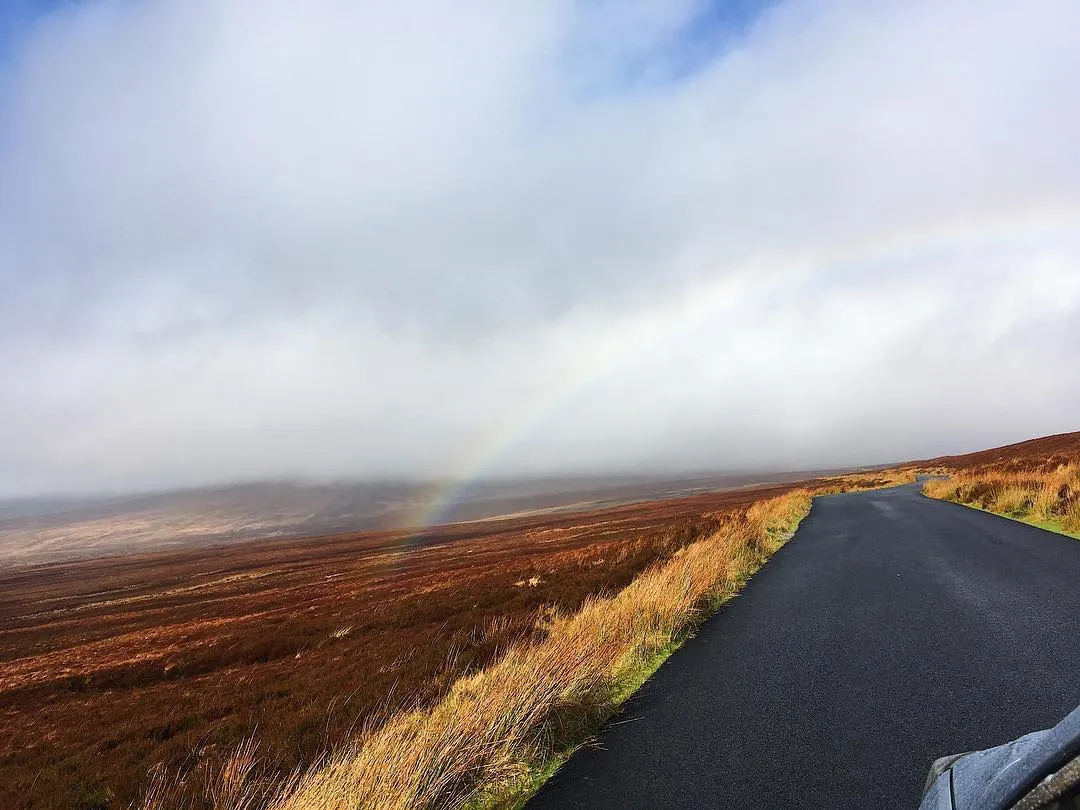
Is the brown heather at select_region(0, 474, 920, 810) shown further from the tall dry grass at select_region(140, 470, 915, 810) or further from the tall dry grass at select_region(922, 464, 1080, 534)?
the tall dry grass at select_region(922, 464, 1080, 534)

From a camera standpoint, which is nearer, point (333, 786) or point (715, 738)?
point (333, 786)

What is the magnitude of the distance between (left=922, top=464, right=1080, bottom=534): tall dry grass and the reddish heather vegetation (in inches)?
450

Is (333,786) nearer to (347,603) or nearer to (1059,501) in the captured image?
(1059,501)

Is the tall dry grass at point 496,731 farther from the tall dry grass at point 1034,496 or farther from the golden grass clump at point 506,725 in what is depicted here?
the tall dry grass at point 1034,496

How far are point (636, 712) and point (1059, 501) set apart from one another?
19465 millimetres

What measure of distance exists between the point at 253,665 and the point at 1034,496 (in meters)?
27.6

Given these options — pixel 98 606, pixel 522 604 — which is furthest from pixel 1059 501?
pixel 98 606

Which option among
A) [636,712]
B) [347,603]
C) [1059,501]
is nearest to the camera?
[636,712]

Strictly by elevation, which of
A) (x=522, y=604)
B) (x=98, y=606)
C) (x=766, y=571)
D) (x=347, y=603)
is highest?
(x=766, y=571)

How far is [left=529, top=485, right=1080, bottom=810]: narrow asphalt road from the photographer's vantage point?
4465 millimetres

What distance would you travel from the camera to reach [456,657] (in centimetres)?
1205

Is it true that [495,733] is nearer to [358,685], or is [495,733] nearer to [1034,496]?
[358,685]

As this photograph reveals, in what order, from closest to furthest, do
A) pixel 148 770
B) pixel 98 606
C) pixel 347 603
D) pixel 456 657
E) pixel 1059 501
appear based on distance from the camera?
pixel 148 770 < pixel 456 657 < pixel 1059 501 < pixel 347 603 < pixel 98 606

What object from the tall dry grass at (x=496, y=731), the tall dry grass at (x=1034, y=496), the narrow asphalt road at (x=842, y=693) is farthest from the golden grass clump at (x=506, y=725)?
the tall dry grass at (x=1034, y=496)
